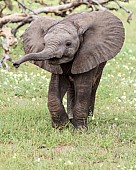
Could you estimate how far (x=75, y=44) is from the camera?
24.1 ft

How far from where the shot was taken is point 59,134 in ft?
24.4

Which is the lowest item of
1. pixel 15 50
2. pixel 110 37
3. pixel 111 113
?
pixel 15 50

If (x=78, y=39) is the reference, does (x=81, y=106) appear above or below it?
below

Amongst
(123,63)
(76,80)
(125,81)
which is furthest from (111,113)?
(123,63)

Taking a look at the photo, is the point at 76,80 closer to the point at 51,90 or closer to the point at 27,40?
the point at 51,90

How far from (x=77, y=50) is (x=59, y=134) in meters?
1.16

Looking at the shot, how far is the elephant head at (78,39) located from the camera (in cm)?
726

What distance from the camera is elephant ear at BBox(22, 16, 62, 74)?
7575 millimetres

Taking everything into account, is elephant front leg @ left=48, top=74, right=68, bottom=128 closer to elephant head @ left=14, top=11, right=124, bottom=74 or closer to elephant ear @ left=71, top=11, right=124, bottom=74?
elephant head @ left=14, top=11, right=124, bottom=74

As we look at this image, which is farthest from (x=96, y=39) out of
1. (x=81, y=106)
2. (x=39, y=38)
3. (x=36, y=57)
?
(x=36, y=57)

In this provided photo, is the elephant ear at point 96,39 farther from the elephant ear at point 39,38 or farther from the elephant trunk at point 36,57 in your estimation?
the elephant trunk at point 36,57

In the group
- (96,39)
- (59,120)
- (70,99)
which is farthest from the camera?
(70,99)

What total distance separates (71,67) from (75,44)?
0.36 meters

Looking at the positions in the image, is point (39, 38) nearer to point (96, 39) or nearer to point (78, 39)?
point (78, 39)
